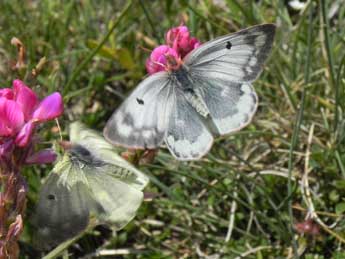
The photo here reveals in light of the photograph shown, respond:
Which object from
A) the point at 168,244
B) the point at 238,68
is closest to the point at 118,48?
the point at 168,244

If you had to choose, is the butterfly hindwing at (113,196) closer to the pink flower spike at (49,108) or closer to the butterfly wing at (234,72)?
the pink flower spike at (49,108)

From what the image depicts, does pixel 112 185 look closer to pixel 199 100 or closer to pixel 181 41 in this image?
pixel 199 100

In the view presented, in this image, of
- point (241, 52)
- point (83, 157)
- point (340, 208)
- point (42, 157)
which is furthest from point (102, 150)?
point (340, 208)

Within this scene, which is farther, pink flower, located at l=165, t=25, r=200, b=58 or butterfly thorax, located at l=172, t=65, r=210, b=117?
pink flower, located at l=165, t=25, r=200, b=58

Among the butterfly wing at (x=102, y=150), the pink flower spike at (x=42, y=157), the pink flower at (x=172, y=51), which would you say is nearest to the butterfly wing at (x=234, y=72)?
the pink flower at (x=172, y=51)

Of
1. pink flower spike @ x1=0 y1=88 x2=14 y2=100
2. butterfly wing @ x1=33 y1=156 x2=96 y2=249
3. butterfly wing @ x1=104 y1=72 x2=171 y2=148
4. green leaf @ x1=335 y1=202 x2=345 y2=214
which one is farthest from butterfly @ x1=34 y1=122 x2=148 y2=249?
green leaf @ x1=335 y1=202 x2=345 y2=214

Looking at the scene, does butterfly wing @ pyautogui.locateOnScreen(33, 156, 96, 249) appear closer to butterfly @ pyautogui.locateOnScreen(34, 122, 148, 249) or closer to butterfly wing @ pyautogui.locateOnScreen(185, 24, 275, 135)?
butterfly @ pyautogui.locateOnScreen(34, 122, 148, 249)

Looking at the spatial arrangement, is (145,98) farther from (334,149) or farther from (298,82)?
(298,82)
